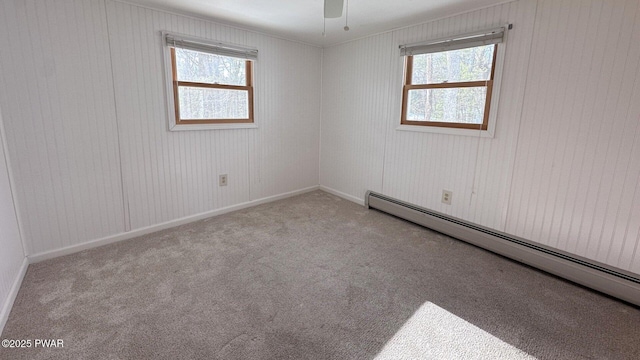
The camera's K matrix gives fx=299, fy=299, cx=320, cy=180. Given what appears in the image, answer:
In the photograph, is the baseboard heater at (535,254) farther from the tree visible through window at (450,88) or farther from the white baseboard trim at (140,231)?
the white baseboard trim at (140,231)

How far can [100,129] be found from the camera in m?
2.69

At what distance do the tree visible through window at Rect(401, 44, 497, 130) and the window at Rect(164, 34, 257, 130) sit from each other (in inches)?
75.7

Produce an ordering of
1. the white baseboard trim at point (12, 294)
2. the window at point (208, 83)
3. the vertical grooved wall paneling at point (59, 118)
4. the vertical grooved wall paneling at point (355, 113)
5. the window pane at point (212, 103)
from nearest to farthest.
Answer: the white baseboard trim at point (12, 294), the vertical grooved wall paneling at point (59, 118), the window at point (208, 83), the window pane at point (212, 103), the vertical grooved wall paneling at point (355, 113)

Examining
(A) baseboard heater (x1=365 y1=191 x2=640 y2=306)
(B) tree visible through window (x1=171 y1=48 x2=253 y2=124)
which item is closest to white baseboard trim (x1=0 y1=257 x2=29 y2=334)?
(B) tree visible through window (x1=171 y1=48 x2=253 y2=124)

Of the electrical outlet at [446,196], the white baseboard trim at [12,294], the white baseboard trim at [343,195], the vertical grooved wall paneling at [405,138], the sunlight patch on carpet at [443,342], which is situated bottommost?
the sunlight patch on carpet at [443,342]

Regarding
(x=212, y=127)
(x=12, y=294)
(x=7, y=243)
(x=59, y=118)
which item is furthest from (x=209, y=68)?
(x=12, y=294)

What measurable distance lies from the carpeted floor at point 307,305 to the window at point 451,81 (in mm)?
1324

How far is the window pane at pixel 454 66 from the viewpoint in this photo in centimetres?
274

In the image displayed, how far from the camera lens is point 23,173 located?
239 centimetres

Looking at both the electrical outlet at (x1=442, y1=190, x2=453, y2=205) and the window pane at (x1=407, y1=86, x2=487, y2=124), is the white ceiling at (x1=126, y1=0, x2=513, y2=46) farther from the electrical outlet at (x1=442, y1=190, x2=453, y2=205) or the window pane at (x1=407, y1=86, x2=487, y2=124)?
the electrical outlet at (x1=442, y1=190, x2=453, y2=205)

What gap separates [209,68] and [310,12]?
1.29 metres

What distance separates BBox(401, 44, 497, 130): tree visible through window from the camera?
2.76 m

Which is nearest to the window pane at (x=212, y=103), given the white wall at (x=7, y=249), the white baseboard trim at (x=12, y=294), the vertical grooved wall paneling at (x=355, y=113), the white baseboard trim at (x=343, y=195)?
the vertical grooved wall paneling at (x=355, y=113)

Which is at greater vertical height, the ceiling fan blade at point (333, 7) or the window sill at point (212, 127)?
the ceiling fan blade at point (333, 7)
